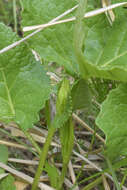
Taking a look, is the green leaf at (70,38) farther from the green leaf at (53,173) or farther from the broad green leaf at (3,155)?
the broad green leaf at (3,155)

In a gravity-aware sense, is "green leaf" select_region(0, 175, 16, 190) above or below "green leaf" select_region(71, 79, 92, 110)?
below

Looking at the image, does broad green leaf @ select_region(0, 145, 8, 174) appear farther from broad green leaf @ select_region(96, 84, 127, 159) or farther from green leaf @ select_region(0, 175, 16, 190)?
broad green leaf @ select_region(96, 84, 127, 159)

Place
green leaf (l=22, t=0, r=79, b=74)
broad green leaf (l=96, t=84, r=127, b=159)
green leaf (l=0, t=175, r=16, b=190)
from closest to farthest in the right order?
broad green leaf (l=96, t=84, r=127, b=159) < green leaf (l=22, t=0, r=79, b=74) < green leaf (l=0, t=175, r=16, b=190)

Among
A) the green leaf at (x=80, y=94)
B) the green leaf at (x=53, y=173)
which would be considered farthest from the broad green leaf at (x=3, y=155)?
the green leaf at (x=80, y=94)

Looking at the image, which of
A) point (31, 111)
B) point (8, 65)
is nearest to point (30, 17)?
point (8, 65)

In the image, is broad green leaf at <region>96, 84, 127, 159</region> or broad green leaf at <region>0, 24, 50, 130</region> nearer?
broad green leaf at <region>96, 84, 127, 159</region>

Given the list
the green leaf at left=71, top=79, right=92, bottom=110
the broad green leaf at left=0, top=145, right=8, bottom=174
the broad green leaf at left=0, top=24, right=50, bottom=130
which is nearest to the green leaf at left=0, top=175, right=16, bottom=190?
the broad green leaf at left=0, top=145, right=8, bottom=174
